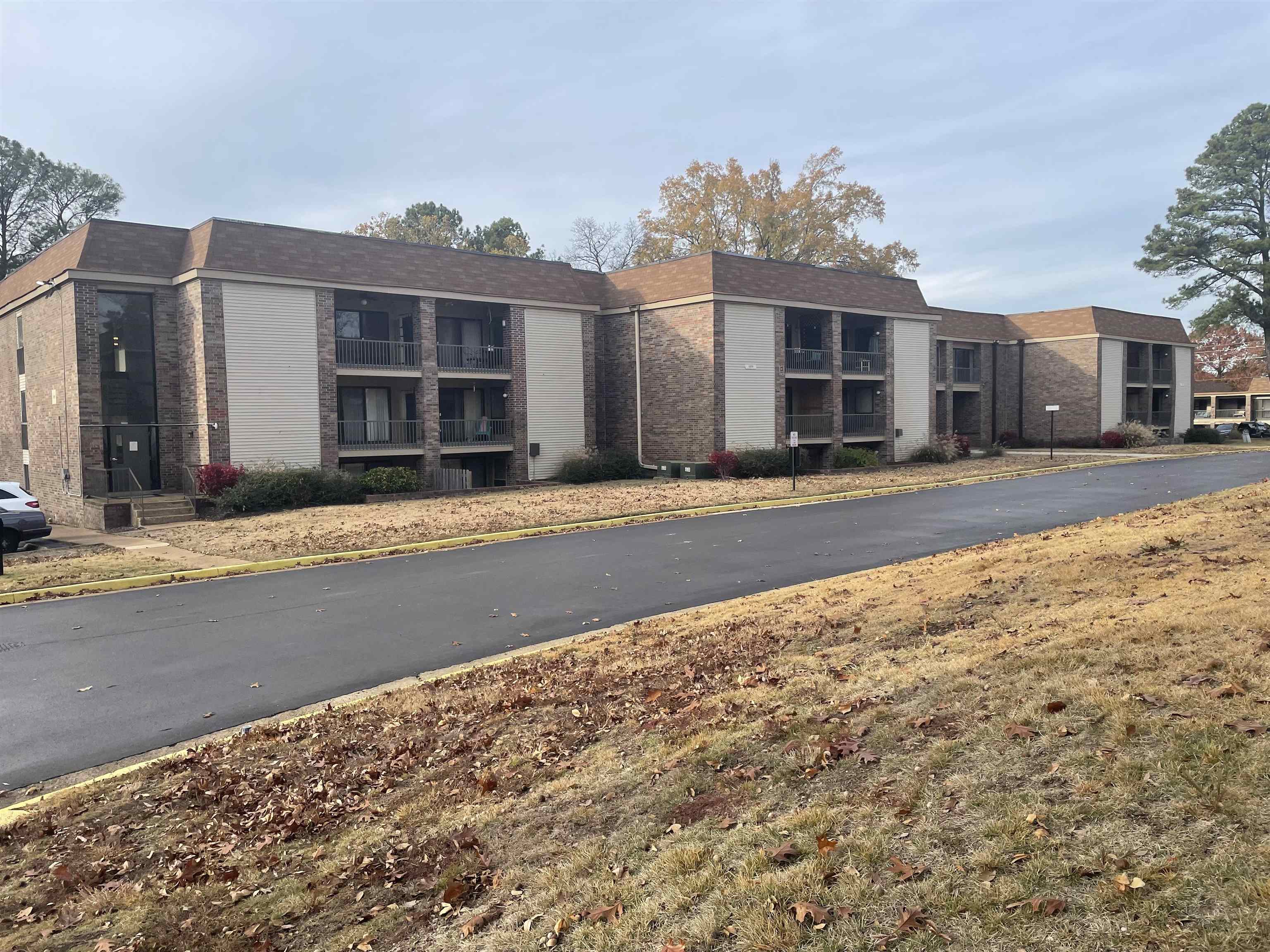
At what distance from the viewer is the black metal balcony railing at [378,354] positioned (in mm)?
30406

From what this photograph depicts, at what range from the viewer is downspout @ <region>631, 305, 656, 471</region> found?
35.8 m

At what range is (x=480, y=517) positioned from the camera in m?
22.6

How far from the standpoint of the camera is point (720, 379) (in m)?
33.7

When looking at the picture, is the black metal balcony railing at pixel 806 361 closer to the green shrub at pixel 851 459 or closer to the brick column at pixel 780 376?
the brick column at pixel 780 376

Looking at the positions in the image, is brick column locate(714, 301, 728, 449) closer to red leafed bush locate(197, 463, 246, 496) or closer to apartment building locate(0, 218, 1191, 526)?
apartment building locate(0, 218, 1191, 526)

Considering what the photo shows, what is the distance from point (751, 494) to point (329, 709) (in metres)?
20.4

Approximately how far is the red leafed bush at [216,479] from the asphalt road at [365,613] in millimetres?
9302

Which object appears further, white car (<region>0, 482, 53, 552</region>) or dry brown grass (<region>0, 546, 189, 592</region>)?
white car (<region>0, 482, 53, 552</region>)

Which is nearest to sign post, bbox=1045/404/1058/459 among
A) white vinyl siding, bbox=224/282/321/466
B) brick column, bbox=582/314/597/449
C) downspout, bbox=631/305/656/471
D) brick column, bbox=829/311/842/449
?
brick column, bbox=829/311/842/449

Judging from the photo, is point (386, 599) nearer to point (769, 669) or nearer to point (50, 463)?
point (769, 669)

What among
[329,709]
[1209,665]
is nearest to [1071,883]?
[1209,665]

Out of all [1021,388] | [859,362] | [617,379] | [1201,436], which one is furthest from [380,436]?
[1201,436]

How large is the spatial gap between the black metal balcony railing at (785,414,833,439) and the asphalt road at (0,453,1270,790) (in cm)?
1567

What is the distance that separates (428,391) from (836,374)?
1690 cm
